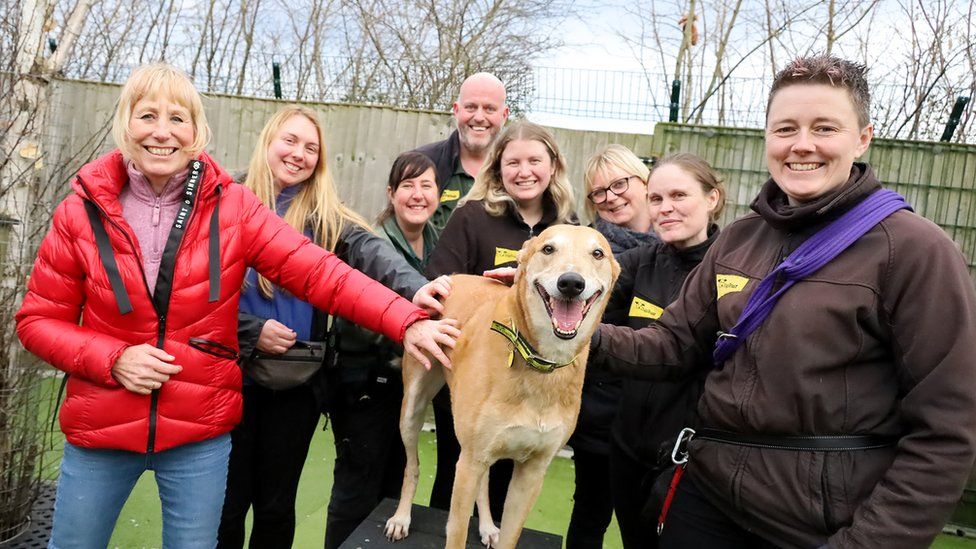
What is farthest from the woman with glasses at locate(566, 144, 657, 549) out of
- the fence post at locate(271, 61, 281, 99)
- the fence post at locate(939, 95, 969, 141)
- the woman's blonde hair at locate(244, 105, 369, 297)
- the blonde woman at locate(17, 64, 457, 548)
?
the fence post at locate(271, 61, 281, 99)

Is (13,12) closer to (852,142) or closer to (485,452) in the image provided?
(485,452)

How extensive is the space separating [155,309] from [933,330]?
6.79 ft

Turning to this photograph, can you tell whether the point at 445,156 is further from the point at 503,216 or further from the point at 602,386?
the point at 602,386

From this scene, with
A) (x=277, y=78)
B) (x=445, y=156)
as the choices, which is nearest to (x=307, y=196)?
(x=445, y=156)

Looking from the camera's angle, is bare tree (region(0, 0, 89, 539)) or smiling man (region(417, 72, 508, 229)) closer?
bare tree (region(0, 0, 89, 539))

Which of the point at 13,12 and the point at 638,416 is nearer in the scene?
the point at 638,416

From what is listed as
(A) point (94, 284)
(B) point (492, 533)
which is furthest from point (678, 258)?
(A) point (94, 284)

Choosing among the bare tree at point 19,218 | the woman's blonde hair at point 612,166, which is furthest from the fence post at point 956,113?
the bare tree at point 19,218

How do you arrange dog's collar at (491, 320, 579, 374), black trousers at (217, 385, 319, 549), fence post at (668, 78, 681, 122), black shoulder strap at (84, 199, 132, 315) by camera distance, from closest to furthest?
black shoulder strap at (84, 199, 132, 315)
dog's collar at (491, 320, 579, 374)
black trousers at (217, 385, 319, 549)
fence post at (668, 78, 681, 122)

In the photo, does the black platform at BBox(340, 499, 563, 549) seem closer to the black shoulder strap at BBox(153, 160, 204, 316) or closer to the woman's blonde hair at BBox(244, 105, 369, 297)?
the woman's blonde hair at BBox(244, 105, 369, 297)

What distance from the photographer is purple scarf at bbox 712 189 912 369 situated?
1502 millimetres

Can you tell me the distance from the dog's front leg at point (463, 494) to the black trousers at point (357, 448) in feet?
2.29

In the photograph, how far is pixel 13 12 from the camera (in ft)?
9.80

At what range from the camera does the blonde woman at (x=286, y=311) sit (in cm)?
248
